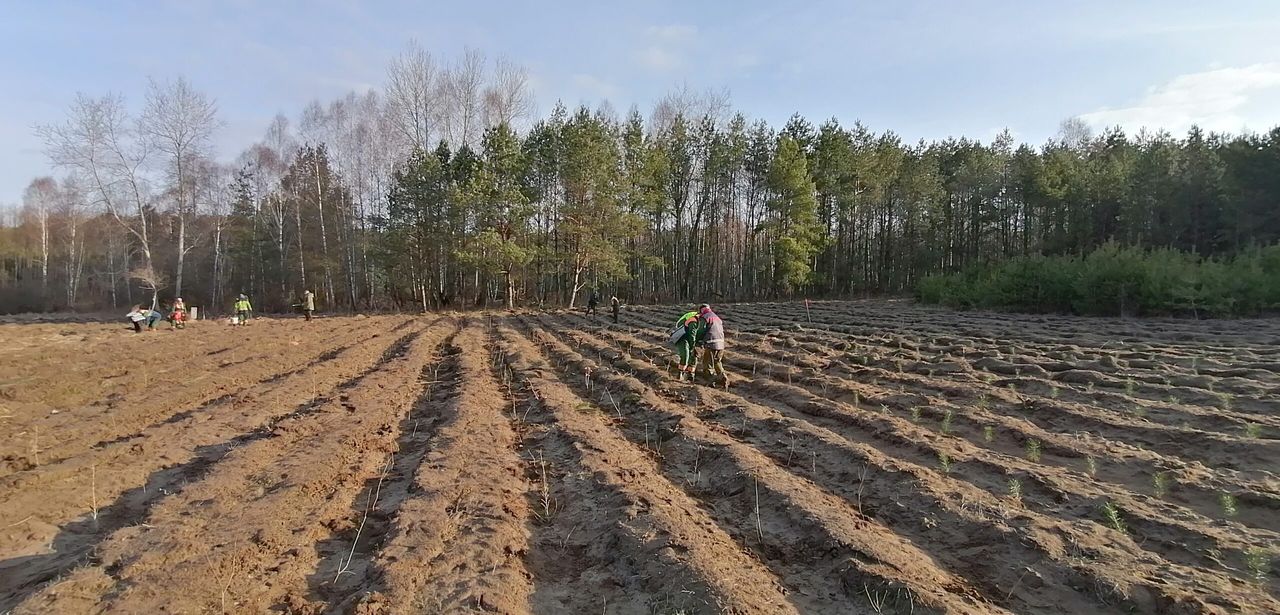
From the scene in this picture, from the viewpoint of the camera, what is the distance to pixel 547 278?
4178 cm

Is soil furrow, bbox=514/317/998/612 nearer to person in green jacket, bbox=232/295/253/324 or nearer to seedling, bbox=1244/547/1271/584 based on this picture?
seedling, bbox=1244/547/1271/584

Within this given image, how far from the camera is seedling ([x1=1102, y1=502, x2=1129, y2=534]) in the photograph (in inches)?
176

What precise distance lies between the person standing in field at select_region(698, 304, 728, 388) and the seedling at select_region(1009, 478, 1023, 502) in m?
5.53

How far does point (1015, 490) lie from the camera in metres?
5.13

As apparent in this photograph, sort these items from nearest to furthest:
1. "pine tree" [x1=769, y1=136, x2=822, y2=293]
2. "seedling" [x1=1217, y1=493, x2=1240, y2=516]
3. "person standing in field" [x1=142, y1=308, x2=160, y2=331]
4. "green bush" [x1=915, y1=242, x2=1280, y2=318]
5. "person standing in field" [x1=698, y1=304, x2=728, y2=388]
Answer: "seedling" [x1=1217, y1=493, x2=1240, y2=516]
"person standing in field" [x1=698, y1=304, x2=728, y2=388]
"green bush" [x1=915, y1=242, x2=1280, y2=318]
"person standing in field" [x1=142, y1=308, x2=160, y2=331]
"pine tree" [x1=769, y1=136, x2=822, y2=293]

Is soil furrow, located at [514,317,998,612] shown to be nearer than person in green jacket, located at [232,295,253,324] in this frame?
Yes

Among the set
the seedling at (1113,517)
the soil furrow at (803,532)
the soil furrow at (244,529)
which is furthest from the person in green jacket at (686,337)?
the seedling at (1113,517)

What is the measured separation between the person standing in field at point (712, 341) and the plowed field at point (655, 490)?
38 cm

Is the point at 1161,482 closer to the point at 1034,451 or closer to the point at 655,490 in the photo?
the point at 1034,451

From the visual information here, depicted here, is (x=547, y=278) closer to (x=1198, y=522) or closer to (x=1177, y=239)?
(x=1177, y=239)

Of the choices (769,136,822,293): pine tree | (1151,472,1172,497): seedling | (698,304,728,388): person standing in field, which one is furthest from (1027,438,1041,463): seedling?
(769,136,822,293): pine tree

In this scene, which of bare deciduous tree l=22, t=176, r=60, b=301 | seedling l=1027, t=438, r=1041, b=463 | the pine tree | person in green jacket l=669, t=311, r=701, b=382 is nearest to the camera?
seedling l=1027, t=438, r=1041, b=463

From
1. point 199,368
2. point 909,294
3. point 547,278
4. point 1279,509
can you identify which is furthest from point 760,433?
point 909,294

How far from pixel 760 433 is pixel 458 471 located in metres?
3.60
